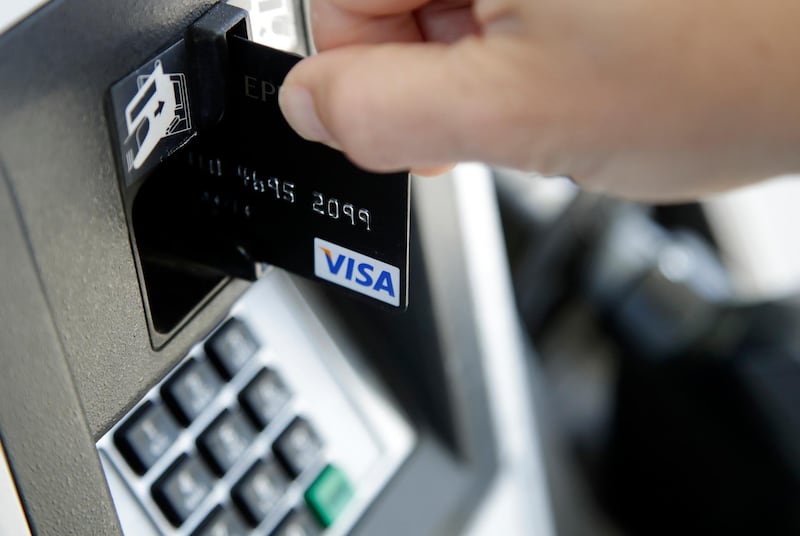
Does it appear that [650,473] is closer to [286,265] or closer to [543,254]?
[543,254]

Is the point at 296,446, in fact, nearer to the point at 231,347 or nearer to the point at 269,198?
the point at 231,347

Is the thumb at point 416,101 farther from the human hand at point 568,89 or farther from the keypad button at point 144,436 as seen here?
→ the keypad button at point 144,436

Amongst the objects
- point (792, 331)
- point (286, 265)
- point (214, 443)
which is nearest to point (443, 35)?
point (286, 265)

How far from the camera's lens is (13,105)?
37 cm

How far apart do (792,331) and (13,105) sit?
97 cm

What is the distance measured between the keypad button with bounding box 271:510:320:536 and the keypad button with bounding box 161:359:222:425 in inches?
4.4

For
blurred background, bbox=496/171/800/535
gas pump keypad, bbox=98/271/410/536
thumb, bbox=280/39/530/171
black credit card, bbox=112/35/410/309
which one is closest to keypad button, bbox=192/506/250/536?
gas pump keypad, bbox=98/271/410/536

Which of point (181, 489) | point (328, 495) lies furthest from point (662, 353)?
point (181, 489)

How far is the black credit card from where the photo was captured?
17.6 inches

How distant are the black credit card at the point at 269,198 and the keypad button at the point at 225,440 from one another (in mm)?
121

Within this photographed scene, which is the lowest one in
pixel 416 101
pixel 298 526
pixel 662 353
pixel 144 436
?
pixel 662 353

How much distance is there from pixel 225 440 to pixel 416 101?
11.0 inches

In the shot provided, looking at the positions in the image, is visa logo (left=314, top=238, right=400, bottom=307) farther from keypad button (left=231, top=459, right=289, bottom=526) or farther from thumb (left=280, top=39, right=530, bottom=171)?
keypad button (left=231, top=459, right=289, bottom=526)

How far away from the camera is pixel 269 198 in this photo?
48 cm
